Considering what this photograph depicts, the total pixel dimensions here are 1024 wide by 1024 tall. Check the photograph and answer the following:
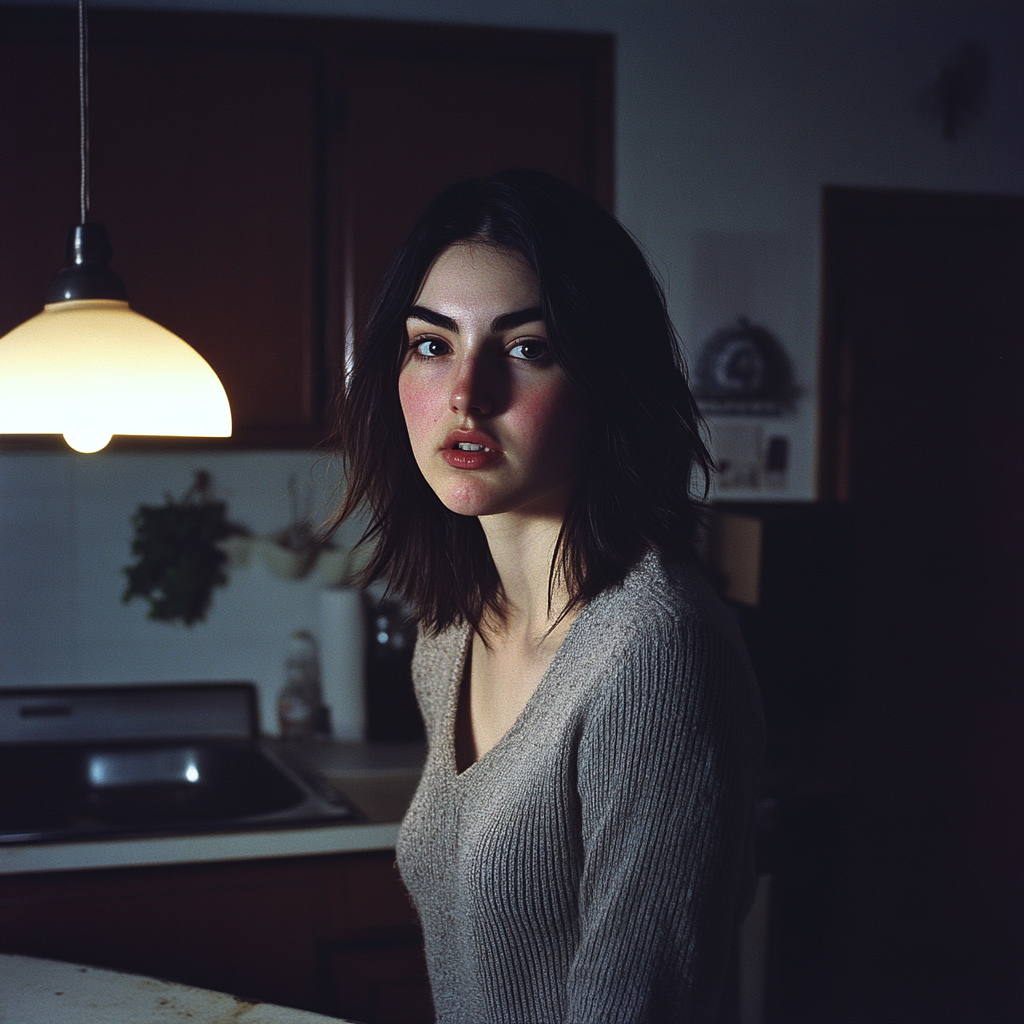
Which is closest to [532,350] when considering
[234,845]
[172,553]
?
[234,845]

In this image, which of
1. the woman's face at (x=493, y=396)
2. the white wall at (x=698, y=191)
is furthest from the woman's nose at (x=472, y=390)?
the white wall at (x=698, y=191)

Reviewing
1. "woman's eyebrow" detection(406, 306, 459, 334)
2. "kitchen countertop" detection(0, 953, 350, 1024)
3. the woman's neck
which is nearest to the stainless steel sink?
"kitchen countertop" detection(0, 953, 350, 1024)

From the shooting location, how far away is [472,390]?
0.87 metres

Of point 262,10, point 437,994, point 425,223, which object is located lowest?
point 437,994

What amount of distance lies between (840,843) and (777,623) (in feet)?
1.47

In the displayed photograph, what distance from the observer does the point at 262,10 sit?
6.75ft

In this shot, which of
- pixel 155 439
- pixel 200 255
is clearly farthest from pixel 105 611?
pixel 200 255

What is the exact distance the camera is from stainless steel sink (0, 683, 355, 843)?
6.45 feet

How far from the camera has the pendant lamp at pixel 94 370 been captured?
93 centimetres

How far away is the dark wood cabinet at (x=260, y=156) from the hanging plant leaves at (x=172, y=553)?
239 mm

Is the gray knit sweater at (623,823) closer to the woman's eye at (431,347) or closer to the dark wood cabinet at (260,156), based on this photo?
the woman's eye at (431,347)

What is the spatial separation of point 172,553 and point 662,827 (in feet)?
5.68

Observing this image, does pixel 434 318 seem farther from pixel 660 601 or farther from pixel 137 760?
pixel 137 760

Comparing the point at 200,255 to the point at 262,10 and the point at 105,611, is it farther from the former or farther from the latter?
the point at 105,611
